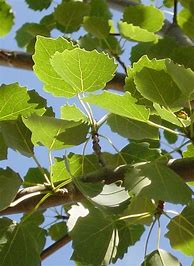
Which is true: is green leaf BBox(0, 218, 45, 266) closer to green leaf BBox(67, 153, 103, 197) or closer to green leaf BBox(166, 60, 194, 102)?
green leaf BBox(67, 153, 103, 197)

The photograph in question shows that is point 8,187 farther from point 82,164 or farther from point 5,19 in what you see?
point 5,19

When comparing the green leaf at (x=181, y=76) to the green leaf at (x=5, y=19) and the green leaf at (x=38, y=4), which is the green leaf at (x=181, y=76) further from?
the green leaf at (x=38, y=4)

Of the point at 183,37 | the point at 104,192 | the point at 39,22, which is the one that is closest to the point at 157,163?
the point at 104,192

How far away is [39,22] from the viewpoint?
173cm

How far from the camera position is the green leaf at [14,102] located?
0.71 m

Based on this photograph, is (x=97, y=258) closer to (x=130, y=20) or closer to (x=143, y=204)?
(x=143, y=204)

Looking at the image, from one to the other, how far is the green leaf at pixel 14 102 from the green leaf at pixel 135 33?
0.60 meters

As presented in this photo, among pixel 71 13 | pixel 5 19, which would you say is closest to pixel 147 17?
pixel 71 13

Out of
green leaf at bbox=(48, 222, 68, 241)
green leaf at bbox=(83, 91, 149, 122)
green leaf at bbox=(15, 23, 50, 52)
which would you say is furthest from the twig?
green leaf at bbox=(15, 23, 50, 52)

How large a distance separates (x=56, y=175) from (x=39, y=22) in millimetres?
1047

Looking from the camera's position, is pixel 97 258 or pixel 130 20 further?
pixel 130 20

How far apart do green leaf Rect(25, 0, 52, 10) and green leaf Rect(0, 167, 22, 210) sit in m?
1.18

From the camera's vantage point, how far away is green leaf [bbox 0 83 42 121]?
2.32 ft

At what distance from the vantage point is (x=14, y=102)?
2.32 feet
